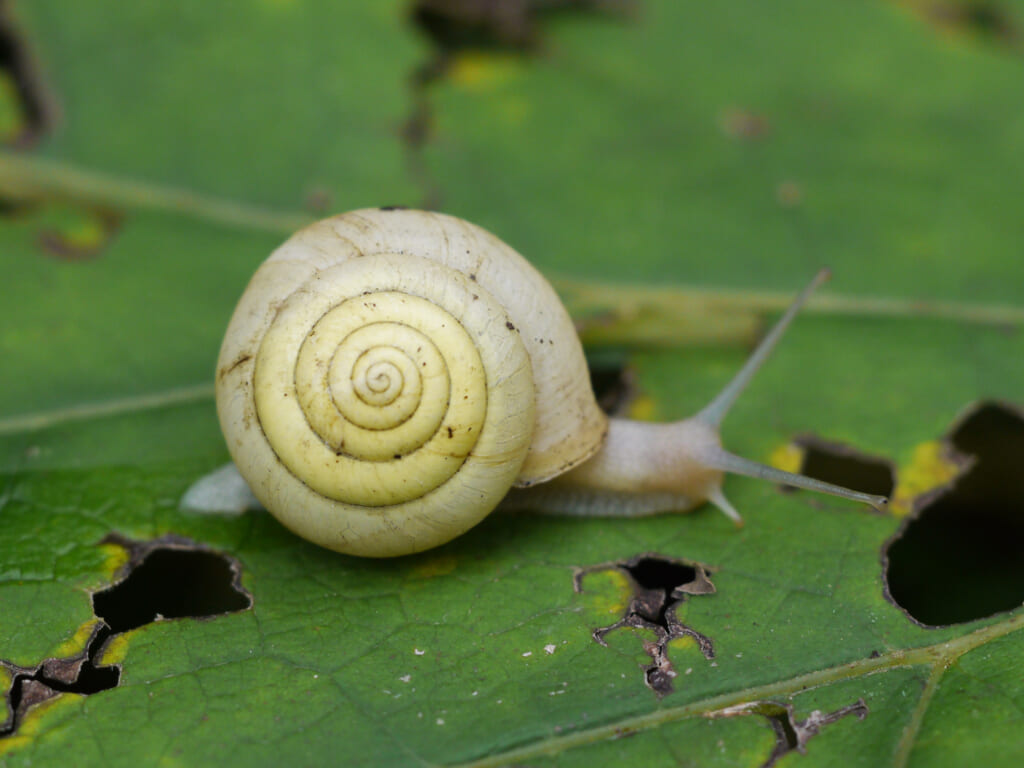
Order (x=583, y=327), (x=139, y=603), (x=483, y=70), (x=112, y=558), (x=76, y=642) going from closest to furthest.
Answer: (x=76, y=642) → (x=139, y=603) → (x=112, y=558) → (x=583, y=327) → (x=483, y=70)

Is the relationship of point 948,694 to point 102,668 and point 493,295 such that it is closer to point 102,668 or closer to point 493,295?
point 493,295

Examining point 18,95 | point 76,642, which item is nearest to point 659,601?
point 76,642

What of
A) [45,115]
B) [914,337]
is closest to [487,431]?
[914,337]

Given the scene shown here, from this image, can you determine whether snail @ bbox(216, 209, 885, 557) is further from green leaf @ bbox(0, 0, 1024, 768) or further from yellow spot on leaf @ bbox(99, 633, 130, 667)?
yellow spot on leaf @ bbox(99, 633, 130, 667)

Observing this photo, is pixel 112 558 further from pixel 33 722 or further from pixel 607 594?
pixel 607 594

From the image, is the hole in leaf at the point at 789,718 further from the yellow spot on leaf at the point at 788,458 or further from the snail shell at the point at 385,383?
the yellow spot on leaf at the point at 788,458

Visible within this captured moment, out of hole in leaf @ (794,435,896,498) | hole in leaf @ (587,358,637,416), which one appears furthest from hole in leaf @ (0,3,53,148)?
hole in leaf @ (794,435,896,498)
